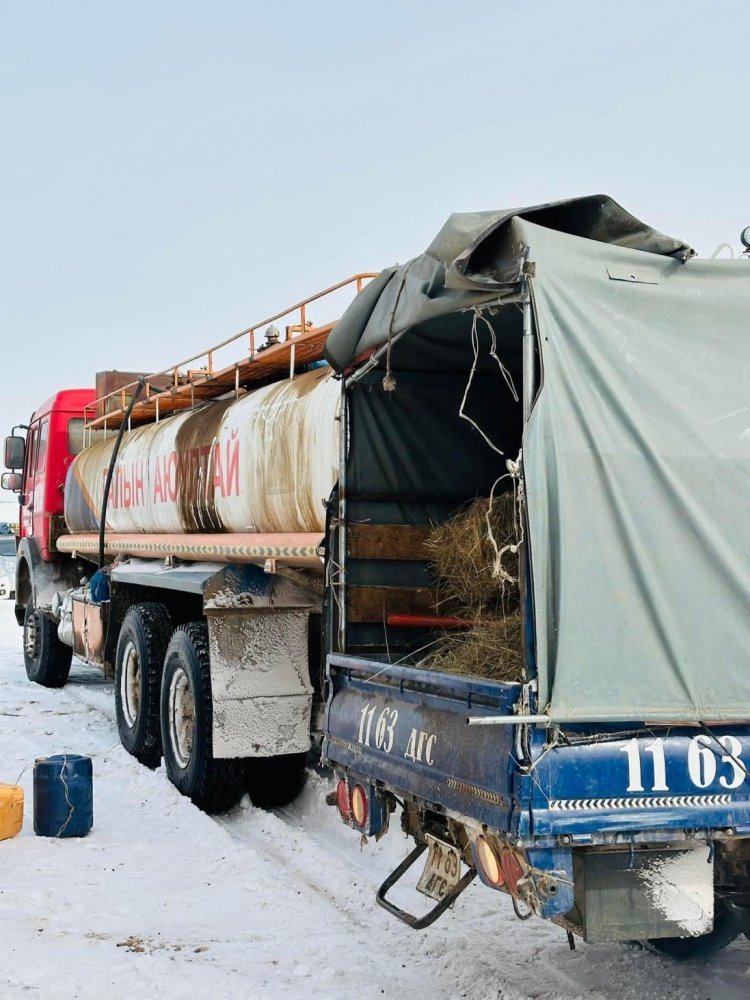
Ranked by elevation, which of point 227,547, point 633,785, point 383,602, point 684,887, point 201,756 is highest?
point 227,547

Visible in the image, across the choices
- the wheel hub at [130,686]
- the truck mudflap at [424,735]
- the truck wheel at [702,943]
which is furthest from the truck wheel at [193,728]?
the truck wheel at [702,943]

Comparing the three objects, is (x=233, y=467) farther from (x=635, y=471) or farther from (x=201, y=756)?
(x=635, y=471)

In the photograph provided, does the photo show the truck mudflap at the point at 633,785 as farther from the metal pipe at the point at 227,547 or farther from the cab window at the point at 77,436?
the cab window at the point at 77,436

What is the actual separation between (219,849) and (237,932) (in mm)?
1347

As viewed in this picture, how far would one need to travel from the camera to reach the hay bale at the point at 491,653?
4676 mm

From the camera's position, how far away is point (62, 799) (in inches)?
269

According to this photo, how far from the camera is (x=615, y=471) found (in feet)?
12.7

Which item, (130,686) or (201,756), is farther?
(130,686)

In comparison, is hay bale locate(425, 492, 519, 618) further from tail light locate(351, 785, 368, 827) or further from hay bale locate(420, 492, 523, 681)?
tail light locate(351, 785, 368, 827)

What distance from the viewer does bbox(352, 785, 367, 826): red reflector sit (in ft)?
16.9

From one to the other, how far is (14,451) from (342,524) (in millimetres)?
10058

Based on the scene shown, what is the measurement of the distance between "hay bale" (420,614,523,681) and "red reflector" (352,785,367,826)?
0.66 meters

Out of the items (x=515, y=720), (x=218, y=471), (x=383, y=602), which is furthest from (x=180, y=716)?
(x=515, y=720)

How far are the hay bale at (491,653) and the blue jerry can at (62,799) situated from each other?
9.18 feet
